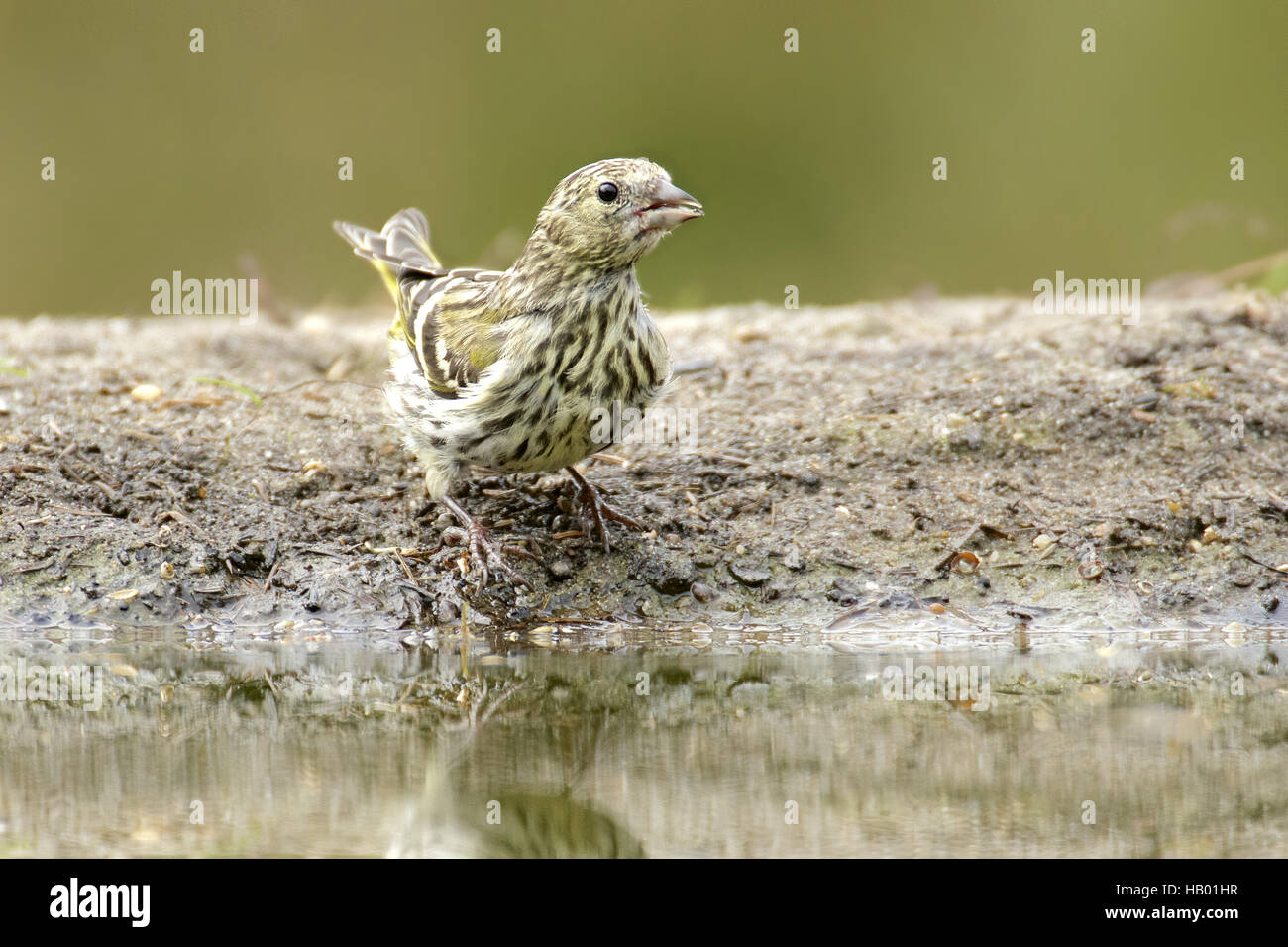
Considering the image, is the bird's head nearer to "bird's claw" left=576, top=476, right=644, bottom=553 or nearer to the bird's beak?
the bird's beak

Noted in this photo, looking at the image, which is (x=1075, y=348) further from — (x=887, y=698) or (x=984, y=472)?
(x=887, y=698)

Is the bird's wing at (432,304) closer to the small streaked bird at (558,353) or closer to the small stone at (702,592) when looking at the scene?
the small streaked bird at (558,353)

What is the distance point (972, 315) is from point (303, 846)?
21.1 ft

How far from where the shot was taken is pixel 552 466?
5.32 m

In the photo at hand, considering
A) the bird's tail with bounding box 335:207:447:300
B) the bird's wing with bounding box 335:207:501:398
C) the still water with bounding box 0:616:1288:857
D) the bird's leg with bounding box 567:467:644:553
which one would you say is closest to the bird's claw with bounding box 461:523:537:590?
the still water with bounding box 0:616:1288:857

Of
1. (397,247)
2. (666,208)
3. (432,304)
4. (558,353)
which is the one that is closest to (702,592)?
(558,353)

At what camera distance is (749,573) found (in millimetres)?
5328

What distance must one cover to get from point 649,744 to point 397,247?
394cm

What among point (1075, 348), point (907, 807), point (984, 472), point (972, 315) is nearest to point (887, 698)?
point (907, 807)

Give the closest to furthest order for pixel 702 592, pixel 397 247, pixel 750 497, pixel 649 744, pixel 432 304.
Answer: pixel 649 744, pixel 702 592, pixel 750 497, pixel 432 304, pixel 397 247

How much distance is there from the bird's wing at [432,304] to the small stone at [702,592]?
1232 millimetres

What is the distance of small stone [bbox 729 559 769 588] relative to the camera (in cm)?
531

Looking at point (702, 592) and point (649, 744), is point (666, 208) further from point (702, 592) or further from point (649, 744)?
point (649, 744)
